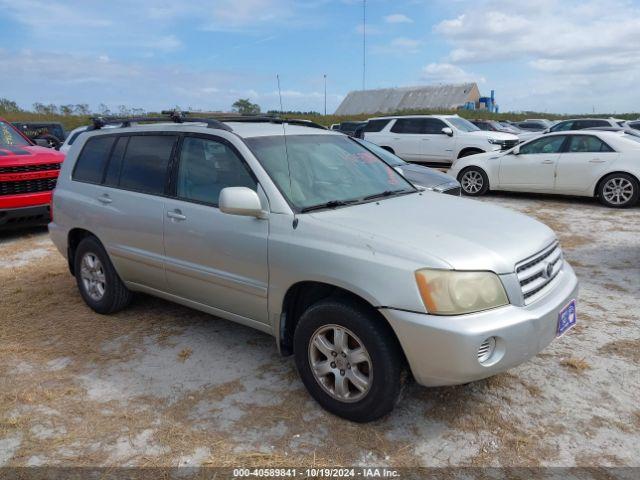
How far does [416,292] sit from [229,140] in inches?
70.3

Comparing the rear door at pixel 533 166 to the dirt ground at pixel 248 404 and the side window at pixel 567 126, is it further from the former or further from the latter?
the side window at pixel 567 126

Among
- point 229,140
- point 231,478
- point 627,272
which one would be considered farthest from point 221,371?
point 627,272

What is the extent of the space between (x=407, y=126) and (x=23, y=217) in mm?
10444

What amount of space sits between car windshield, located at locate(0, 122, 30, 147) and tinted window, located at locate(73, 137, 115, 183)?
4.58 metres

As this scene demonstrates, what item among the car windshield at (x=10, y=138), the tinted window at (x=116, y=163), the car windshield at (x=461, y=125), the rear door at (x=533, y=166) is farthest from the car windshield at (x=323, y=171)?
the car windshield at (x=461, y=125)

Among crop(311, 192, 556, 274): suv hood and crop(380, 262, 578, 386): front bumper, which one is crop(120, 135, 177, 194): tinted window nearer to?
crop(311, 192, 556, 274): suv hood

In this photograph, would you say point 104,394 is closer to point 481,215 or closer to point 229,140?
point 229,140

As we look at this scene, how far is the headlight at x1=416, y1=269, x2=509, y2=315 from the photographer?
269 cm

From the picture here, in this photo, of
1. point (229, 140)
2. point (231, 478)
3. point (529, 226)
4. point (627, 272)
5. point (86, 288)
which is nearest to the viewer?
point (231, 478)

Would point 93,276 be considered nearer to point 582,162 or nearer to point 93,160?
point 93,160

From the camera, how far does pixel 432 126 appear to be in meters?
14.7

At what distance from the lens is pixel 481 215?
3527mm

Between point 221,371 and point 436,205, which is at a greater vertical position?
point 436,205

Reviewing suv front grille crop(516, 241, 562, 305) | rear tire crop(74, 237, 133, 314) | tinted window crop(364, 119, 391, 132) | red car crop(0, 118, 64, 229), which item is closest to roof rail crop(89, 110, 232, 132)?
rear tire crop(74, 237, 133, 314)
